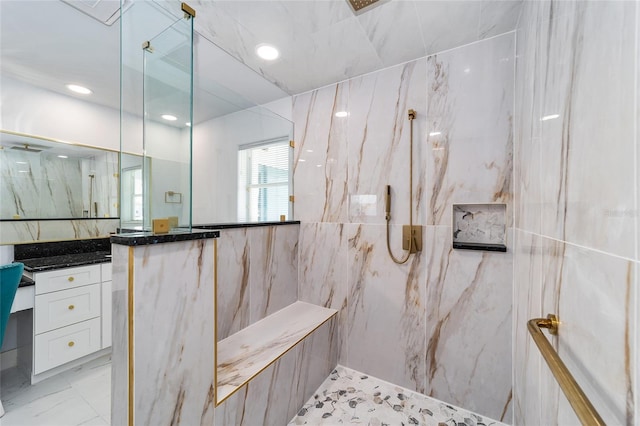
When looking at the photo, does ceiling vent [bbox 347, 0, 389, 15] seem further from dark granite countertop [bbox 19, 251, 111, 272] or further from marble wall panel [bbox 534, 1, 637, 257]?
dark granite countertop [bbox 19, 251, 111, 272]

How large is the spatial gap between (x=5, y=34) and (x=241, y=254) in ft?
6.76

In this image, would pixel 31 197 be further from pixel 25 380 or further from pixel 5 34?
pixel 25 380

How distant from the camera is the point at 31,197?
2.08 m

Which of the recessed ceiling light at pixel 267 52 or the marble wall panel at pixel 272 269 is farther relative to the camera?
the marble wall panel at pixel 272 269

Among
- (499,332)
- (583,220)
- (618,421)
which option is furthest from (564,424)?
(499,332)

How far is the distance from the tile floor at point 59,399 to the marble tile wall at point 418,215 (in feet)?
5.28

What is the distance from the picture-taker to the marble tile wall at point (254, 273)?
1630mm

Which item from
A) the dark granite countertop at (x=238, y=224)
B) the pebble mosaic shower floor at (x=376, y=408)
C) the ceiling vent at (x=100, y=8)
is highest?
the ceiling vent at (x=100, y=8)

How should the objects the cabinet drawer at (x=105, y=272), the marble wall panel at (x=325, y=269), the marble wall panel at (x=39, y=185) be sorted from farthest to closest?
1. the cabinet drawer at (x=105, y=272)
2. the marble wall panel at (x=325, y=269)
3. the marble wall panel at (x=39, y=185)

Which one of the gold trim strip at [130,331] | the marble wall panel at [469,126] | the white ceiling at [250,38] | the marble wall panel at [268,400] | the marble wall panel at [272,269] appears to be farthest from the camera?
the marble wall panel at [272,269]

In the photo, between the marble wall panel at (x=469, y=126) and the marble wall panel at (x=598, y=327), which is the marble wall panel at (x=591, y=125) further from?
the marble wall panel at (x=469, y=126)

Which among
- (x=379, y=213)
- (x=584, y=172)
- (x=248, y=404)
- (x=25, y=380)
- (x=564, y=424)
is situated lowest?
(x=25, y=380)

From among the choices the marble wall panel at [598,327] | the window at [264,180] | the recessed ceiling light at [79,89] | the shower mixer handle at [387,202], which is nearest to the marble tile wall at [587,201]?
the marble wall panel at [598,327]

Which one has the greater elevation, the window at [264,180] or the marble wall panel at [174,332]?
the window at [264,180]
